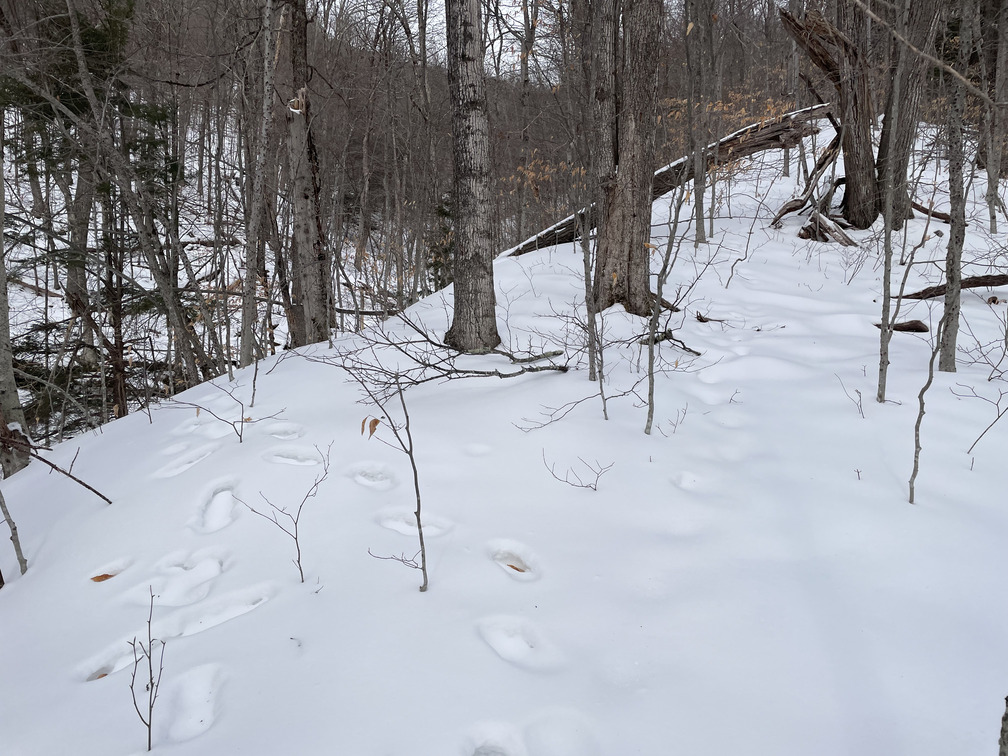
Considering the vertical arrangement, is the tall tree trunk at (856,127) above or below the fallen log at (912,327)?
above

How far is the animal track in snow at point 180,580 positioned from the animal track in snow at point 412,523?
71 cm

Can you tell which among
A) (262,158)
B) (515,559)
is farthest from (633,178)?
(515,559)

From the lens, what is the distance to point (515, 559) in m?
2.42

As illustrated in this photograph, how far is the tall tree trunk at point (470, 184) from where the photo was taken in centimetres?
421

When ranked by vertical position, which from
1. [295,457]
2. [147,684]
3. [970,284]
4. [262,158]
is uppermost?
[262,158]

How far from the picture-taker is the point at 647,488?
288 cm

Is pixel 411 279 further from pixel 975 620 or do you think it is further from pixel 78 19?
pixel 975 620

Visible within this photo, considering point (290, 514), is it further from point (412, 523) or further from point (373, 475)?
point (412, 523)

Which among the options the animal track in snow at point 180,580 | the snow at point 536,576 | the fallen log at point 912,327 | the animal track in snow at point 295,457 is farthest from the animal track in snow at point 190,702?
the fallen log at point 912,327

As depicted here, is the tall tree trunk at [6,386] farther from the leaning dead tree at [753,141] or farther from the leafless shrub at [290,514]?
the leaning dead tree at [753,141]

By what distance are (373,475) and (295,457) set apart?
0.50m

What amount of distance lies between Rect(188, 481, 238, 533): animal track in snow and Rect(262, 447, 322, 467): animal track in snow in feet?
0.84

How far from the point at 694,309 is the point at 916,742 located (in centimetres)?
493

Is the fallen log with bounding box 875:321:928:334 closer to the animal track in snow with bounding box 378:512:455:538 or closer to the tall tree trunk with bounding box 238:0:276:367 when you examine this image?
the animal track in snow with bounding box 378:512:455:538
